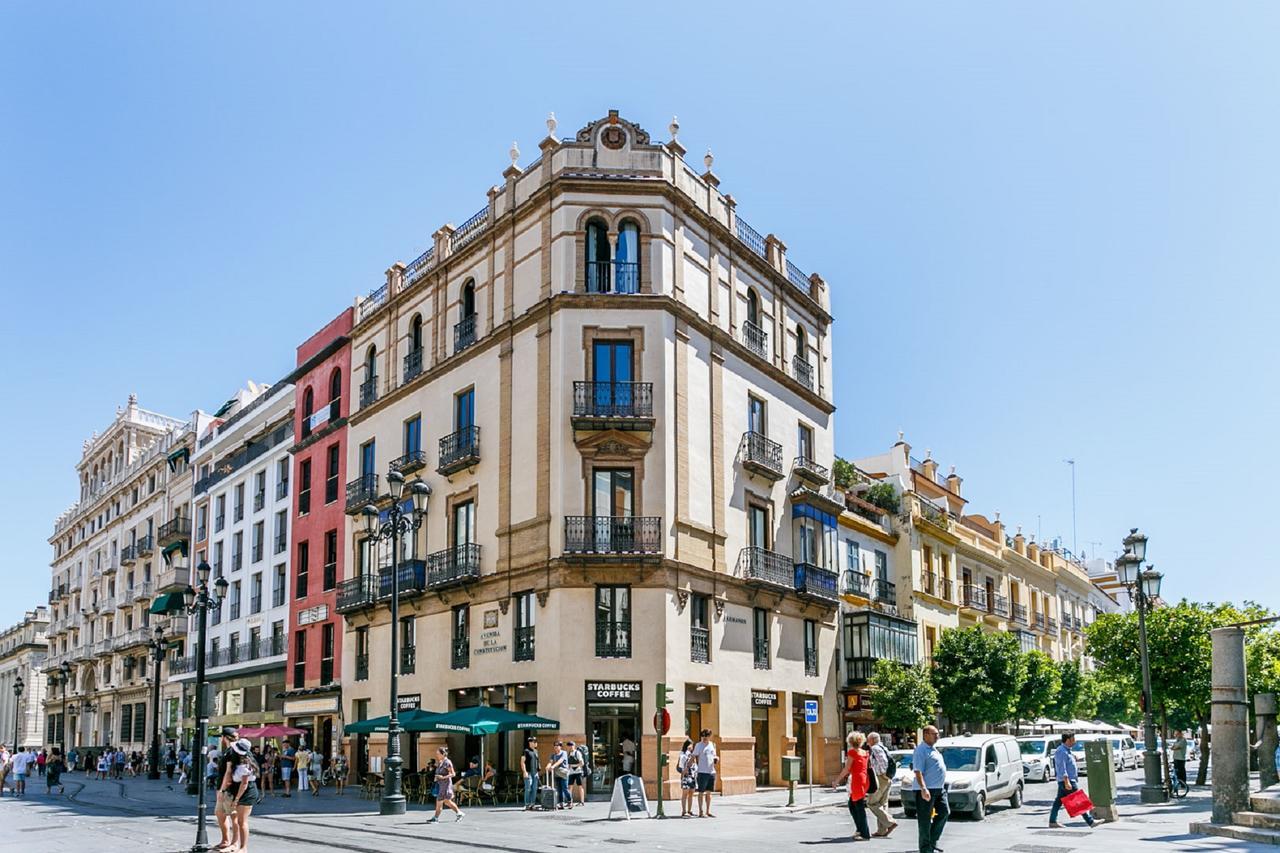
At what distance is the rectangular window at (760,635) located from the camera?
3481 centimetres

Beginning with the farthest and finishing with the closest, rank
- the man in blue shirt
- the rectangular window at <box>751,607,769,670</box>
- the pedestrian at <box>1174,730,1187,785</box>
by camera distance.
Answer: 1. the rectangular window at <box>751,607,769,670</box>
2. the pedestrian at <box>1174,730,1187,785</box>
3. the man in blue shirt

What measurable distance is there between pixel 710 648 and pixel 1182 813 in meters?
12.4

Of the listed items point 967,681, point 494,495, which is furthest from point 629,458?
point 967,681

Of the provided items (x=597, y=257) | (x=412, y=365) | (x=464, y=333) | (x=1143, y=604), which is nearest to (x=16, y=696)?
(x=412, y=365)

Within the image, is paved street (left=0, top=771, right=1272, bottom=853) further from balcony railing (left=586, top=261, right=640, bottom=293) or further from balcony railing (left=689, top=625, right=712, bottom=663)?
balcony railing (left=586, top=261, right=640, bottom=293)

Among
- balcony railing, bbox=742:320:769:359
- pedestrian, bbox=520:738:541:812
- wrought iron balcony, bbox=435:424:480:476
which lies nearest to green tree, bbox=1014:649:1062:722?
balcony railing, bbox=742:320:769:359

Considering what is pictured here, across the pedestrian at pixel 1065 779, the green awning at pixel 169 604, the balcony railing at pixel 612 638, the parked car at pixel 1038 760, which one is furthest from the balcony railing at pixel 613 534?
the green awning at pixel 169 604

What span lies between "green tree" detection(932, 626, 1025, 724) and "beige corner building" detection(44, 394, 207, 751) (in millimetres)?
35422

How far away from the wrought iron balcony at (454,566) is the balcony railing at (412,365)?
6.47m

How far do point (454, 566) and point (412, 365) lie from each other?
26.1ft

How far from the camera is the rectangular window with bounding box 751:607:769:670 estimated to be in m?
34.8

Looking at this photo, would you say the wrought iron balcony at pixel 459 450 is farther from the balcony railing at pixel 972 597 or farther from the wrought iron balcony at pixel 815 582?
the balcony railing at pixel 972 597

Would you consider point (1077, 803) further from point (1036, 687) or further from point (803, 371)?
point (1036, 687)

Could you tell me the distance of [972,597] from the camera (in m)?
53.4
